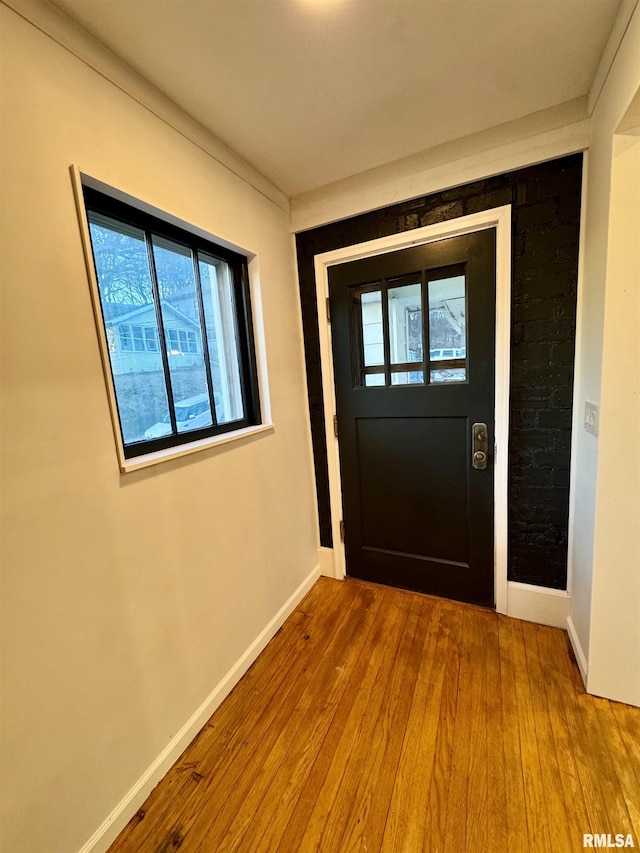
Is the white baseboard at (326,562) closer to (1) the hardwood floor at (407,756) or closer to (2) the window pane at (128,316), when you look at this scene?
(1) the hardwood floor at (407,756)

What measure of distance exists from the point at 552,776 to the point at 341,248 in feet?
7.88

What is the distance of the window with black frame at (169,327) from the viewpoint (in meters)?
1.19

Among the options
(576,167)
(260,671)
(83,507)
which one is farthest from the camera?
(260,671)

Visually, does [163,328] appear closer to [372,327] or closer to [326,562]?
[372,327]

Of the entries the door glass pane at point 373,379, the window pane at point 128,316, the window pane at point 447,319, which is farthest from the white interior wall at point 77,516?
the window pane at point 447,319

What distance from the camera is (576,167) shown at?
145cm

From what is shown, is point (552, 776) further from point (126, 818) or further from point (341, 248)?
point (341, 248)

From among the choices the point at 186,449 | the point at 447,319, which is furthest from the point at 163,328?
the point at 447,319

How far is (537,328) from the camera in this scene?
1584mm

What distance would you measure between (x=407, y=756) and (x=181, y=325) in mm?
1860

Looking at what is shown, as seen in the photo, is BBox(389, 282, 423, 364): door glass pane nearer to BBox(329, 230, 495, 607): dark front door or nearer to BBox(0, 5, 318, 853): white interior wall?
BBox(329, 230, 495, 607): dark front door

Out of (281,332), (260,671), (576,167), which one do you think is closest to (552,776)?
(260,671)

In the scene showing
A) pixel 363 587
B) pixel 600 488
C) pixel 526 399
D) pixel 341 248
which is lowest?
pixel 363 587

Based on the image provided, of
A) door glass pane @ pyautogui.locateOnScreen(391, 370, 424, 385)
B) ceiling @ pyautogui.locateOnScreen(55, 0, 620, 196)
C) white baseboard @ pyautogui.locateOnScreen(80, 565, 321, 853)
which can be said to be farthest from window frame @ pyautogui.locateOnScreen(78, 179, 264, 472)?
white baseboard @ pyautogui.locateOnScreen(80, 565, 321, 853)
